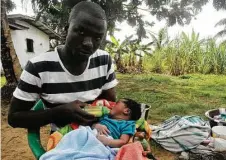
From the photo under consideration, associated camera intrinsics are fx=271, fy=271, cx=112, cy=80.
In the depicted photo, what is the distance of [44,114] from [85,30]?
0.50 metres

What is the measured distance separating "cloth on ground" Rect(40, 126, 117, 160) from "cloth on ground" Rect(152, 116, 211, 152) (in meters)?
2.28

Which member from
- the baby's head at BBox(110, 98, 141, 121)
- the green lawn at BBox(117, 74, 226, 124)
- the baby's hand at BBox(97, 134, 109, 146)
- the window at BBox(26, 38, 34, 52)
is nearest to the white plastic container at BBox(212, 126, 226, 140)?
the green lawn at BBox(117, 74, 226, 124)

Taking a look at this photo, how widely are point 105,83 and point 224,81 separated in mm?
8230

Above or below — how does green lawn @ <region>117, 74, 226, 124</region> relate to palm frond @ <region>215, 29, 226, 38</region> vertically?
below

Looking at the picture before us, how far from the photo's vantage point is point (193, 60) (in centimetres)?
1154

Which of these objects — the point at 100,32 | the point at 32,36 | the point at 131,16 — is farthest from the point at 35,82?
the point at 32,36

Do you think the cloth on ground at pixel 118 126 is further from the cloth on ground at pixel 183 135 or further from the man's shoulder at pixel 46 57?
the cloth on ground at pixel 183 135

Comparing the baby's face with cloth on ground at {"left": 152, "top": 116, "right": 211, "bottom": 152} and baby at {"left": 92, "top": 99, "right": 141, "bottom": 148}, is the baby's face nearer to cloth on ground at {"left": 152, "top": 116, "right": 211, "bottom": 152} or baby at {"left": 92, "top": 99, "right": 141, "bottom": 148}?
baby at {"left": 92, "top": 99, "right": 141, "bottom": 148}

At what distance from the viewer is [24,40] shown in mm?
14930

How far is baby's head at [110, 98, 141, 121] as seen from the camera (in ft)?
5.59

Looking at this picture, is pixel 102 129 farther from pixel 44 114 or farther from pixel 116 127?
pixel 44 114

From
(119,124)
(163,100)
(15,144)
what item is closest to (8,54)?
(15,144)

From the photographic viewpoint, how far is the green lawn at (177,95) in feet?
18.1

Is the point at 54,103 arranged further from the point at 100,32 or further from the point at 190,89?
the point at 190,89
